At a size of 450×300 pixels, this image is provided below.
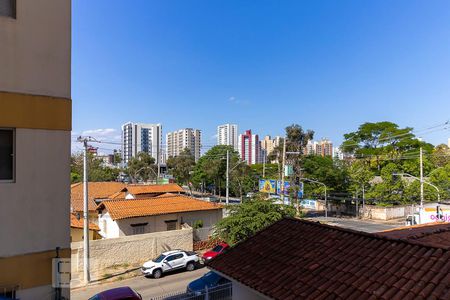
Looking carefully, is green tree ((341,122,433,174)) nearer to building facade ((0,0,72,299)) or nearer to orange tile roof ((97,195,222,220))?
orange tile roof ((97,195,222,220))

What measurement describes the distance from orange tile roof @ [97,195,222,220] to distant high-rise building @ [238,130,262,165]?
100398 millimetres

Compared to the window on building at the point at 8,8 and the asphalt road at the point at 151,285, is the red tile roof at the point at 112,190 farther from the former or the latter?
the window on building at the point at 8,8

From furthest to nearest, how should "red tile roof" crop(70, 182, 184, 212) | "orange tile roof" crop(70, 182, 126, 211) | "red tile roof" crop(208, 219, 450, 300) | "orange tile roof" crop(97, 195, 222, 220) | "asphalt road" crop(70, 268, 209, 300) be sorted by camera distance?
"red tile roof" crop(70, 182, 184, 212) < "orange tile roof" crop(70, 182, 126, 211) < "orange tile roof" crop(97, 195, 222, 220) < "asphalt road" crop(70, 268, 209, 300) < "red tile roof" crop(208, 219, 450, 300)

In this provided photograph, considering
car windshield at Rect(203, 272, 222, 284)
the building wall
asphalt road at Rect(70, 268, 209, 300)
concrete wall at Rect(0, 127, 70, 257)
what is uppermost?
concrete wall at Rect(0, 127, 70, 257)

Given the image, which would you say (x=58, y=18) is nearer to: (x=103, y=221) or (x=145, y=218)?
(x=145, y=218)

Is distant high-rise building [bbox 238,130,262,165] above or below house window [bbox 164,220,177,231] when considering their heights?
above

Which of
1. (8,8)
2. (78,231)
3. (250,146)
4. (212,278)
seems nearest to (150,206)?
(78,231)

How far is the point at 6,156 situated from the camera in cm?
523

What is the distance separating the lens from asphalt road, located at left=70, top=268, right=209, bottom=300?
52.6ft

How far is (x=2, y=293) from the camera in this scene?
5.13 m

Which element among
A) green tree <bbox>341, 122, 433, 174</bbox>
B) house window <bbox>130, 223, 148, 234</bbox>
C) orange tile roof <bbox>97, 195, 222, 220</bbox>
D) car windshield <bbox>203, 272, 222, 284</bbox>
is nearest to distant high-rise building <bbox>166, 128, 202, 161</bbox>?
green tree <bbox>341, 122, 433, 174</bbox>

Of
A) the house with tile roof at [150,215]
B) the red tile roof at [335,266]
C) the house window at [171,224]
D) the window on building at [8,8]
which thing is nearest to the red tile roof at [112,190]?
the house with tile roof at [150,215]

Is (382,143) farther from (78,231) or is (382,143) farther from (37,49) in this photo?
(37,49)

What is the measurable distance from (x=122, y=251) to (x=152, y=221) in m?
4.35
